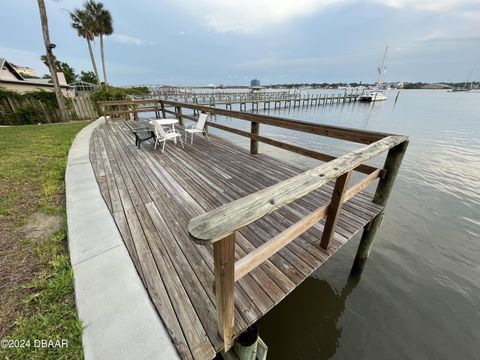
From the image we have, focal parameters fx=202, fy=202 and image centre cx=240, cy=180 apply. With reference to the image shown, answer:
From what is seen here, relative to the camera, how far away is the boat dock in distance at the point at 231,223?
1.20 metres

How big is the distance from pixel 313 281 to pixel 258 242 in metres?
1.61

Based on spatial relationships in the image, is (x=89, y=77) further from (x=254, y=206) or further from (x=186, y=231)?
(x=254, y=206)

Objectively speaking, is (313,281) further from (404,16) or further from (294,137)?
(404,16)

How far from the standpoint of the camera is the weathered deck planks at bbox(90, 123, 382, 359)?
1588 millimetres

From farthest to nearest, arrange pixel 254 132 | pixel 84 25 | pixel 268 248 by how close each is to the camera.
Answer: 1. pixel 84 25
2. pixel 254 132
3. pixel 268 248

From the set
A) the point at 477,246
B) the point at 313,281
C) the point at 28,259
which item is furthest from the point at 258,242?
the point at 477,246

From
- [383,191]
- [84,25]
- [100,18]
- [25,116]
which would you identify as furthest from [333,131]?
[100,18]

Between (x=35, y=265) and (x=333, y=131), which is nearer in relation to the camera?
(x=35, y=265)

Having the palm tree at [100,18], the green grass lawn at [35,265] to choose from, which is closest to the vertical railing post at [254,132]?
the green grass lawn at [35,265]

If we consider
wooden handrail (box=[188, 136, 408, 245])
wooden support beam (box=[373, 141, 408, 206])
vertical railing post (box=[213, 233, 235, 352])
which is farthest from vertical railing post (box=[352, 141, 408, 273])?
vertical railing post (box=[213, 233, 235, 352])

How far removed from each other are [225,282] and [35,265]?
230 cm

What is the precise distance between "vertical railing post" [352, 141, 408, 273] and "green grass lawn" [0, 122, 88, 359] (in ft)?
11.3

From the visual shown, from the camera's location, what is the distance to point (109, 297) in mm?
1668

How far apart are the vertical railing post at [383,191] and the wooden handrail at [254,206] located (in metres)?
1.31
